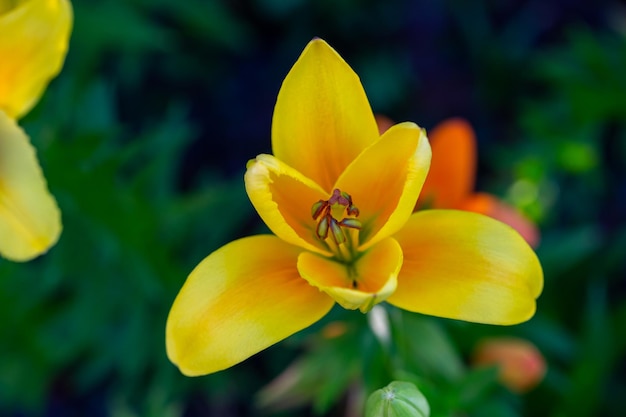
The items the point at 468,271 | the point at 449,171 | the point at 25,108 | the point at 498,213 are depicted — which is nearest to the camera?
the point at 468,271

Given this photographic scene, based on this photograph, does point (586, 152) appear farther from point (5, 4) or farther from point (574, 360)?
point (5, 4)

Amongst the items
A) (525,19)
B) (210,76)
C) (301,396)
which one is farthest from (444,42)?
(301,396)

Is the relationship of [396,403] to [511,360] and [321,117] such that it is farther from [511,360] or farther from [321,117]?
[511,360]

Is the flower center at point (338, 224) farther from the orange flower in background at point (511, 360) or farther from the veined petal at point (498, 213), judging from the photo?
the orange flower in background at point (511, 360)

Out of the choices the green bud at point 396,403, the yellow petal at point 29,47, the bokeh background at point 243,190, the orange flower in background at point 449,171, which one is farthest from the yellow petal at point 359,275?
the yellow petal at point 29,47

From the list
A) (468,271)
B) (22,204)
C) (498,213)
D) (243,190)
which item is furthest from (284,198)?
(243,190)
